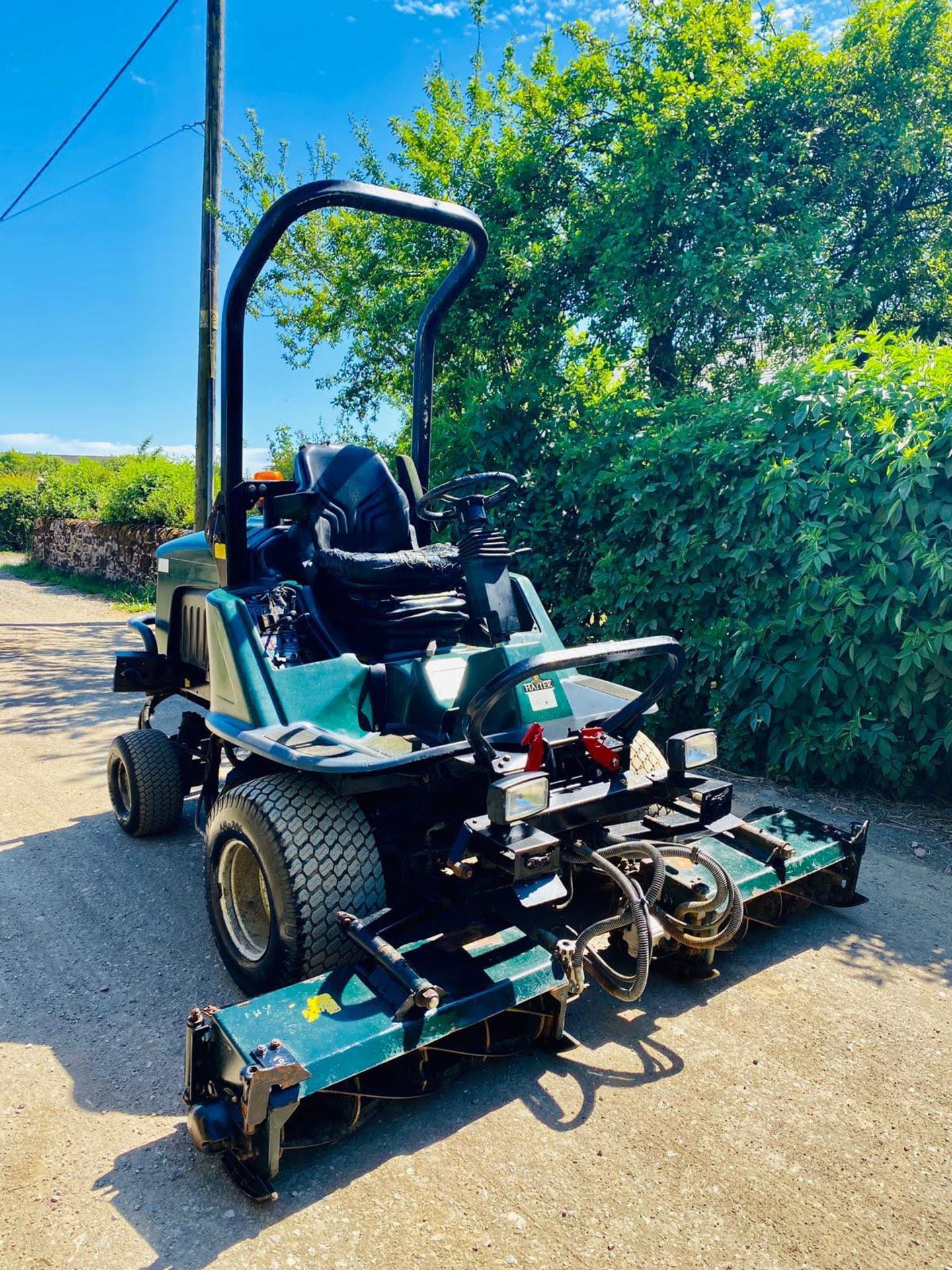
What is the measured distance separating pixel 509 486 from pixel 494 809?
2082mm

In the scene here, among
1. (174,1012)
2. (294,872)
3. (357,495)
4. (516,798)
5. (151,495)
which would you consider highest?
(151,495)

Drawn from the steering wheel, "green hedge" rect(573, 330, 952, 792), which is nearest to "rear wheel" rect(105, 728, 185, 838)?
the steering wheel

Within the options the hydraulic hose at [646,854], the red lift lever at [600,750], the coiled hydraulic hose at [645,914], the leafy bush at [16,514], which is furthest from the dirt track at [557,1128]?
the leafy bush at [16,514]

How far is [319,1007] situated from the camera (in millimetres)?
2596

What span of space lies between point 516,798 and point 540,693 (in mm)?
930

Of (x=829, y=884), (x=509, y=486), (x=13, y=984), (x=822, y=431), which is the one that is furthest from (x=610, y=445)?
(x=13, y=984)

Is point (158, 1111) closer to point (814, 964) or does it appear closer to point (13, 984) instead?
point (13, 984)

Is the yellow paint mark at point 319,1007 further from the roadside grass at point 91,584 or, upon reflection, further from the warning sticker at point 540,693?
the roadside grass at point 91,584

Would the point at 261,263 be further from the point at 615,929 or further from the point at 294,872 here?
the point at 615,929

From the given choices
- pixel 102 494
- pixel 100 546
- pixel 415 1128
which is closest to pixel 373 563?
pixel 415 1128

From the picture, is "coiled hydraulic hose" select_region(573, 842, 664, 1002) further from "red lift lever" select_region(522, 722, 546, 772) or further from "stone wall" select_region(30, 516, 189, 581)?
"stone wall" select_region(30, 516, 189, 581)

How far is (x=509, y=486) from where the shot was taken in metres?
4.40

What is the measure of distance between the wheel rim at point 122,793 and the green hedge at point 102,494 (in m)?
12.2

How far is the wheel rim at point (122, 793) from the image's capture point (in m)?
4.88
